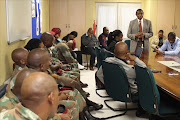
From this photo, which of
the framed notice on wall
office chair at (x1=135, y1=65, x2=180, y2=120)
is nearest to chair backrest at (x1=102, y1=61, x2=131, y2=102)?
office chair at (x1=135, y1=65, x2=180, y2=120)

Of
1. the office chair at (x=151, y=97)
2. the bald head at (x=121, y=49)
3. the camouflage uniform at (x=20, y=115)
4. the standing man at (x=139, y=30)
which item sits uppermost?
the standing man at (x=139, y=30)

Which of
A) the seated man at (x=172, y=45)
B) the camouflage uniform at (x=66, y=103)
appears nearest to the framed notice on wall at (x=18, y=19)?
the camouflage uniform at (x=66, y=103)

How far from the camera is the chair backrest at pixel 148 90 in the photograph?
240 centimetres

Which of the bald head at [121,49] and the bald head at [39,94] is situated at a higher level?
the bald head at [121,49]

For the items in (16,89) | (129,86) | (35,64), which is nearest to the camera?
(16,89)

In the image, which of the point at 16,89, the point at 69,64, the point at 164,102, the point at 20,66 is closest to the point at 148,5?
the point at 69,64

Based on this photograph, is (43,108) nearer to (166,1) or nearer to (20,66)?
(20,66)

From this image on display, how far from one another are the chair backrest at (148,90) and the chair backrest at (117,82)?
0.27 m

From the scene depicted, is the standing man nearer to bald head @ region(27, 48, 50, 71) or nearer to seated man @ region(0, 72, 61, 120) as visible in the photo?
bald head @ region(27, 48, 50, 71)

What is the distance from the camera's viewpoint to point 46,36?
349cm

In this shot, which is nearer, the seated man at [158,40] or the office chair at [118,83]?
the office chair at [118,83]

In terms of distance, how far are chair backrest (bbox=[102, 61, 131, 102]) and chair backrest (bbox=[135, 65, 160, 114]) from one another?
27 cm

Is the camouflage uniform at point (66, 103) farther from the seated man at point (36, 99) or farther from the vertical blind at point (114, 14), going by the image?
the vertical blind at point (114, 14)

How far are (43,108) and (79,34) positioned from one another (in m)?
6.90
